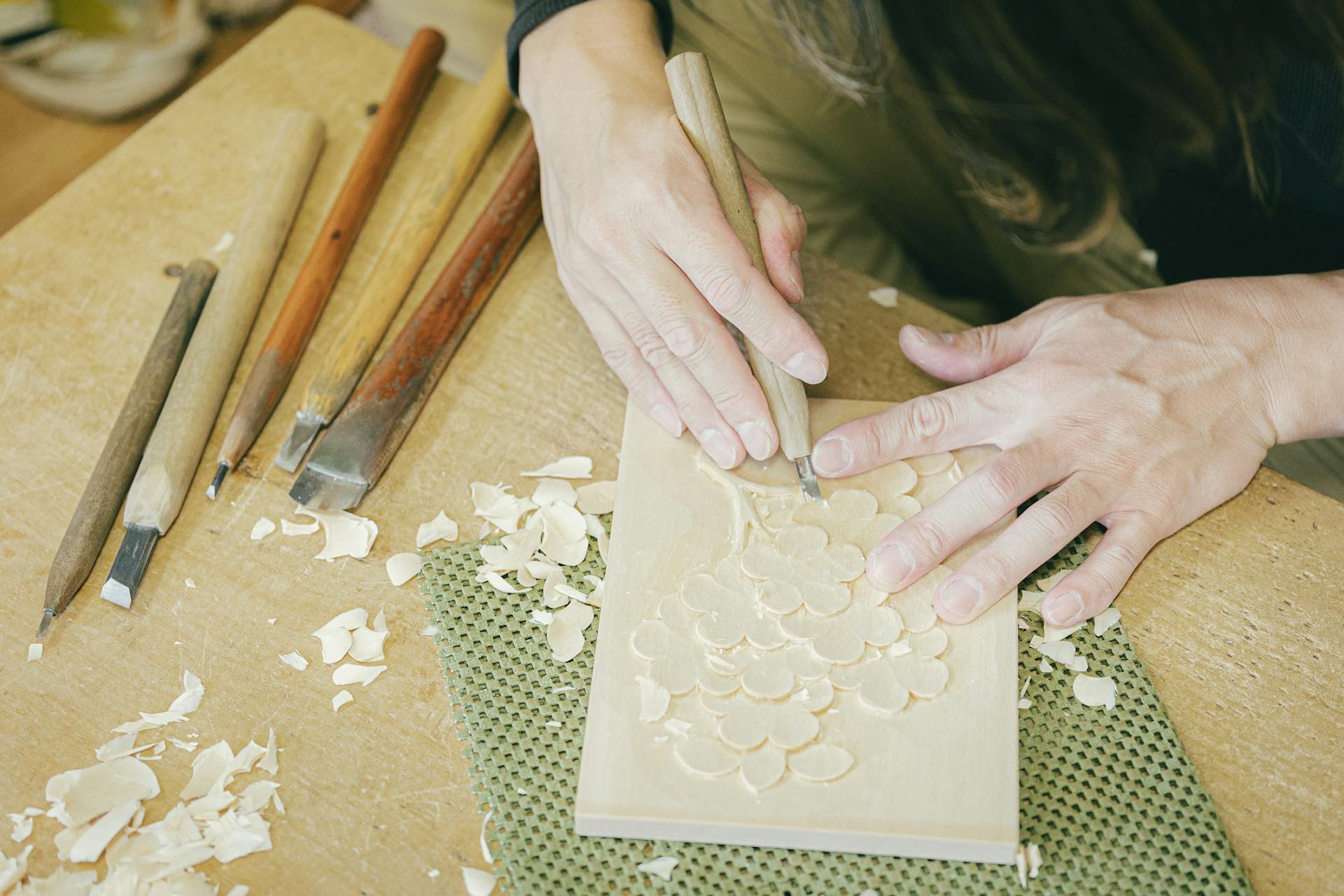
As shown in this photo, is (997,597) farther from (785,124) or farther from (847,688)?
(785,124)

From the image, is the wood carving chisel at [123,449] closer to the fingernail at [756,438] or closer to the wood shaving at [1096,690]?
the fingernail at [756,438]

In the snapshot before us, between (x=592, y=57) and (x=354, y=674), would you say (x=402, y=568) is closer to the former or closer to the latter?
(x=354, y=674)

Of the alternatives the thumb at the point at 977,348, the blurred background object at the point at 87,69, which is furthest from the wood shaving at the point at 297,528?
the blurred background object at the point at 87,69

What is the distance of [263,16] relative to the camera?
7.08 feet

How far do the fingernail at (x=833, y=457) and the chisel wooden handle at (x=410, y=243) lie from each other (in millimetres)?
439

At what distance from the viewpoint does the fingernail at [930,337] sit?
90 cm

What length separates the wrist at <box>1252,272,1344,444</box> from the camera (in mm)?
836

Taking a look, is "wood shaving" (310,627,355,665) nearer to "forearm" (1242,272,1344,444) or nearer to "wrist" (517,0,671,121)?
"wrist" (517,0,671,121)

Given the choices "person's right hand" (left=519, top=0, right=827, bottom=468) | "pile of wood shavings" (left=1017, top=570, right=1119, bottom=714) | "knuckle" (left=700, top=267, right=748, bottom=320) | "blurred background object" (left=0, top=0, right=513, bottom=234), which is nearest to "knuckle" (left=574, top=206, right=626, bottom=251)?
"person's right hand" (left=519, top=0, right=827, bottom=468)

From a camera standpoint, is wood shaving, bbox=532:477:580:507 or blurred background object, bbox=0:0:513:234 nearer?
wood shaving, bbox=532:477:580:507

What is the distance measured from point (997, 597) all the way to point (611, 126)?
0.52 metres

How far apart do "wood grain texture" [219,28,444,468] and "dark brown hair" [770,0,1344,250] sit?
444 millimetres

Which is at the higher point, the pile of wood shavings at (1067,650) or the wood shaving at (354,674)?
the pile of wood shavings at (1067,650)

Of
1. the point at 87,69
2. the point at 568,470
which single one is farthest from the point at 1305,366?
the point at 87,69
